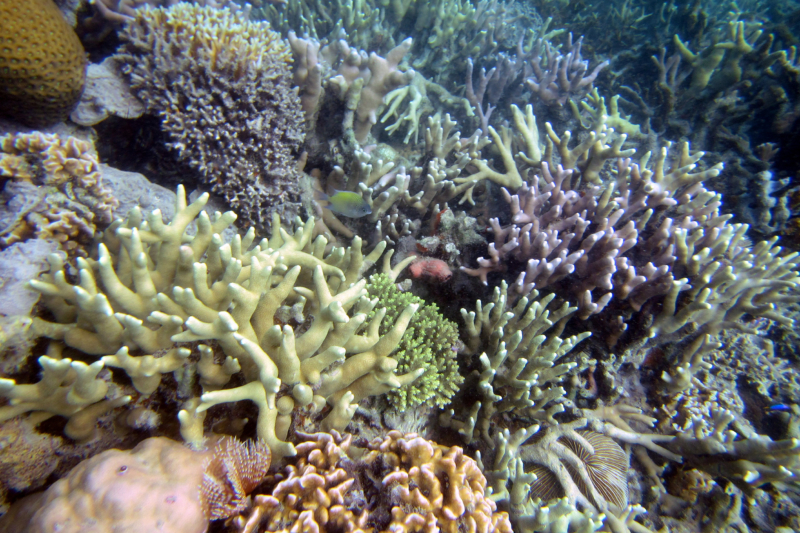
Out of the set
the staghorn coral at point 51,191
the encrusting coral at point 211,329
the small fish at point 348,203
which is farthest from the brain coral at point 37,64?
the small fish at point 348,203

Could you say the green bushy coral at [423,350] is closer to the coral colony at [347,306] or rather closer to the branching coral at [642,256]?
the coral colony at [347,306]

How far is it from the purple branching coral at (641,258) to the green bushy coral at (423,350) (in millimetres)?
749

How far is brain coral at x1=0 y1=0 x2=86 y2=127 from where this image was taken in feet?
8.73

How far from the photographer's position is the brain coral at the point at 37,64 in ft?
8.73

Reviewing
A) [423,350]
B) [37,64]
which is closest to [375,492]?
[423,350]

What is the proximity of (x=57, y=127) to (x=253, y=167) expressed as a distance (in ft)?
5.50

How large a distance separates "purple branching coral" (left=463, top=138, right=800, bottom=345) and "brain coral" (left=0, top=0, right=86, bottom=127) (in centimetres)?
384

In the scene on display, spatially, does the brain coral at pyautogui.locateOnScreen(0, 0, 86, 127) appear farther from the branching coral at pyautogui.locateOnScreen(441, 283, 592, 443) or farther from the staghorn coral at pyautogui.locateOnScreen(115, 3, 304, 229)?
the branching coral at pyautogui.locateOnScreen(441, 283, 592, 443)

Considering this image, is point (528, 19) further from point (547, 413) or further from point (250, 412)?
point (250, 412)

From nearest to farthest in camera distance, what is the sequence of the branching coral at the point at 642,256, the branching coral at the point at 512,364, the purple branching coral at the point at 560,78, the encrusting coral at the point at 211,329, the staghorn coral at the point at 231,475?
the staghorn coral at the point at 231,475 < the encrusting coral at the point at 211,329 < the branching coral at the point at 512,364 < the branching coral at the point at 642,256 < the purple branching coral at the point at 560,78

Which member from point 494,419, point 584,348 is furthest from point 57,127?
point 584,348

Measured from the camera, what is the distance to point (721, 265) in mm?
3293

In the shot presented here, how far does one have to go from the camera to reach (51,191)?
2.81 meters

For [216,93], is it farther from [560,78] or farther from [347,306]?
[560,78]
